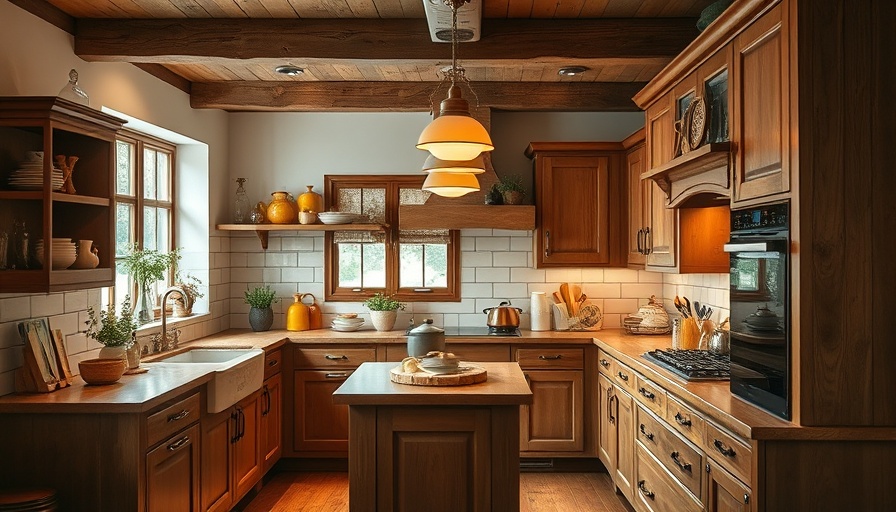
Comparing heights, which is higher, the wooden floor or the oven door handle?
the oven door handle

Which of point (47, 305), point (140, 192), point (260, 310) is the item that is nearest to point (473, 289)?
point (260, 310)

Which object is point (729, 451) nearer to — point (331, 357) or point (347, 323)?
point (331, 357)

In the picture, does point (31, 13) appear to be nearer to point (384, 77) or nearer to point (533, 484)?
point (384, 77)

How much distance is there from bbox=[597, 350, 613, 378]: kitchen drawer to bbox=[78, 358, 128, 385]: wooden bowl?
9.63ft

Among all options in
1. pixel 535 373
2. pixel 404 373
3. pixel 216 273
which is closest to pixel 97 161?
pixel 404 373

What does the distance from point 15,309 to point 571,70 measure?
3565 millimetres

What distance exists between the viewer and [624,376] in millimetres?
4438

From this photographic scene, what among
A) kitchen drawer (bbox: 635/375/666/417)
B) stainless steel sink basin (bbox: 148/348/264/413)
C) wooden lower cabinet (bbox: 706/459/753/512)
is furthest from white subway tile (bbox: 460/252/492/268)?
wooden lower cabinet (bbox: 706/459/753/512)

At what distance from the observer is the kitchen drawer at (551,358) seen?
5309 millimetres

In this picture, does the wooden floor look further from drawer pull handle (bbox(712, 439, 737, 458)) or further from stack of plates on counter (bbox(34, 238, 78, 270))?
stack of plates on counter (bbox(34, 238, 78, 270))

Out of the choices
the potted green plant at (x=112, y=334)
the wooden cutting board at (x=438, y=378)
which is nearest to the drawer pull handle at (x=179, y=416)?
the potted green plant at (x=112, y=334)

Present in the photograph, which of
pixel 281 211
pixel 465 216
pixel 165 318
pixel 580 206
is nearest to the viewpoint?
pixel 165 318

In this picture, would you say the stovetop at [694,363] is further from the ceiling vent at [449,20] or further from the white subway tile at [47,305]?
the white subway tile at [47,305]

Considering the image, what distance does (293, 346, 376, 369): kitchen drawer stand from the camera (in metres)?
5.38
